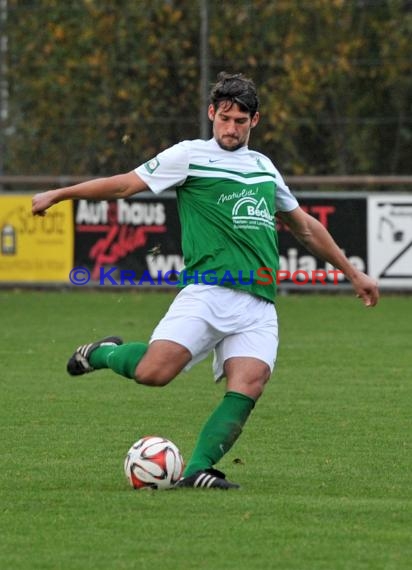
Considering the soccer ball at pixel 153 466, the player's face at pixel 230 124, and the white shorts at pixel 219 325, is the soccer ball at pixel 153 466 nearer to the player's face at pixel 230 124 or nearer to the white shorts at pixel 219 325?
the white shorts at pixel 219 325

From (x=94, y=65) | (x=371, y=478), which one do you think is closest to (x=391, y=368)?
(x=371, y=478)

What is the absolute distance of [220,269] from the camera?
21.7 feet

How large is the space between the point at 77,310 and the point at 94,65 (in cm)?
453

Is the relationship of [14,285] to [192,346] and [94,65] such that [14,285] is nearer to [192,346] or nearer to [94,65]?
[94,65]

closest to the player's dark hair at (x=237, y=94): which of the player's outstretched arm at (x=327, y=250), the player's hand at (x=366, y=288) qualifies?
the player's outstretched arm at (x=327, y=250)

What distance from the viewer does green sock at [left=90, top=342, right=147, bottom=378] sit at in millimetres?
6605

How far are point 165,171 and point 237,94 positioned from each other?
1.57 ft

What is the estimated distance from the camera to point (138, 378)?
21.5 feet

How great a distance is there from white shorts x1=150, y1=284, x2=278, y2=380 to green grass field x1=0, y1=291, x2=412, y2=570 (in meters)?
0.63

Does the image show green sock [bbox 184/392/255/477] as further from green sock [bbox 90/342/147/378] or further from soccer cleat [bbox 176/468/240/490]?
green sock [bbox 90/342/147/378]

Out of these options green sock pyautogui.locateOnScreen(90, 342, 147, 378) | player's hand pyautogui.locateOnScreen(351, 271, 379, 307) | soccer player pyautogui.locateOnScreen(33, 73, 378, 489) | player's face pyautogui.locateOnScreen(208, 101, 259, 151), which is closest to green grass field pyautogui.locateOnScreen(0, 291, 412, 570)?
soccer player pyautogui.locateOnScreen(33, 73, 378, 489)

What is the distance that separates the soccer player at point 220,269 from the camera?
21.4 ft

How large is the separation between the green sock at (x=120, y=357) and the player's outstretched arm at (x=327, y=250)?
3.14 ft

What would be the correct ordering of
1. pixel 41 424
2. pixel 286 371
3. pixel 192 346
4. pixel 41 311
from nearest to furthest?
1. pixel 192 346
2. pixel 41 424
3. pixel 286 371
4. pixel 41 311
